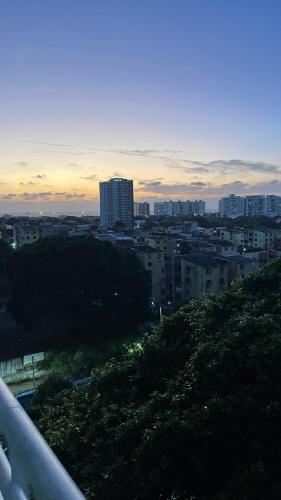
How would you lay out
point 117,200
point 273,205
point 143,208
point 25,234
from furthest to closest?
point 143,208, point 273,205, point 117,200, point 25,234

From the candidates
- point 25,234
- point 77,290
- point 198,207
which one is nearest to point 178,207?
point 198,207

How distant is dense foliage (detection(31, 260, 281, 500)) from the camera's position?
174 inches

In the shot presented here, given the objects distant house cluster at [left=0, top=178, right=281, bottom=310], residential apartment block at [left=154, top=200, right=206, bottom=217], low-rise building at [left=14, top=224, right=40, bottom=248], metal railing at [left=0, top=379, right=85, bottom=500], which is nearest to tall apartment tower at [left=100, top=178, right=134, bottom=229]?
distant house cluster at [left=0, top=178, right=281, bottom=310]

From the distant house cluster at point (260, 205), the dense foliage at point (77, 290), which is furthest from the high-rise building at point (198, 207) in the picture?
the dense foliage at point (77, 290)

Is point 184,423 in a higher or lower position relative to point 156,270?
higher

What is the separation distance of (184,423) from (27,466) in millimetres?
4131

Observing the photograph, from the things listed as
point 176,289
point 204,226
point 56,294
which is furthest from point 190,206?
point 56,294

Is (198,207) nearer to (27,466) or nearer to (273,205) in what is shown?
(273,205)

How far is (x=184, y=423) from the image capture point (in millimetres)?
4723

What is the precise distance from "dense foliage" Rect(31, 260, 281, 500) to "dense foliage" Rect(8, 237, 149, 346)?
1292 centimetres

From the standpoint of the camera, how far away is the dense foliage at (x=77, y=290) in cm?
2027

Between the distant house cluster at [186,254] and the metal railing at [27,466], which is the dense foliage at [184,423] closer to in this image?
the metal railing at [27,466]

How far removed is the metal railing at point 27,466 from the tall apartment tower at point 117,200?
2773 inches

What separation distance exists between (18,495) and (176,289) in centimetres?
2527
